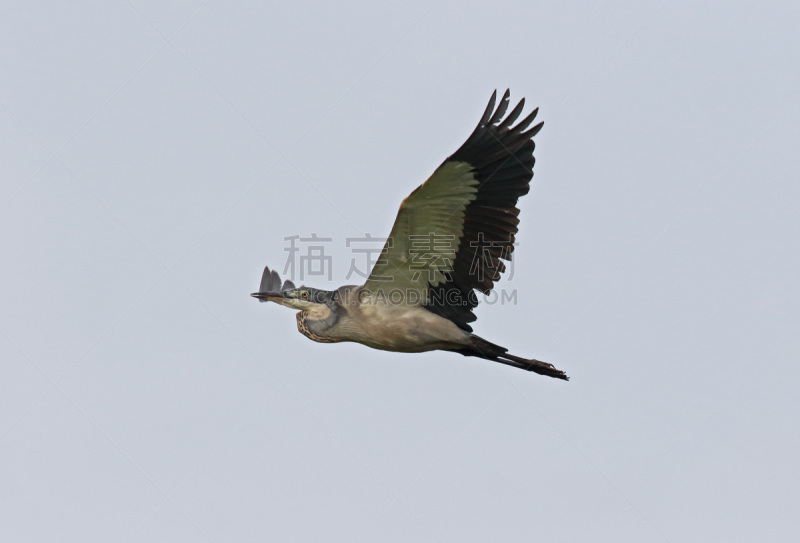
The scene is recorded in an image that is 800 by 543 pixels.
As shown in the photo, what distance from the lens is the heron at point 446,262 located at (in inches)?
504

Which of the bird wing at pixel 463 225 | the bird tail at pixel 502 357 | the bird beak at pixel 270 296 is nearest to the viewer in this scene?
the bird wing at pixel 463 225

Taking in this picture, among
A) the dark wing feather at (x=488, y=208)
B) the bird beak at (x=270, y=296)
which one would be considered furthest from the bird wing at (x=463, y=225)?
the bird beak at (x=270, y=296)

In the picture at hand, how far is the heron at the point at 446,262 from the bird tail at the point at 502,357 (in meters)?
0.01

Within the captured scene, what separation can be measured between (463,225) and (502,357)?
5.62 ft

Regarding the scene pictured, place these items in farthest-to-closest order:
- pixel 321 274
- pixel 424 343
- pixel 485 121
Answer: pixel 321 274 → pixel 424 343 → pixel 485 121

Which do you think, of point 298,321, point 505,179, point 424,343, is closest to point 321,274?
point 298,321

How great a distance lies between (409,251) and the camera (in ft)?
43.4

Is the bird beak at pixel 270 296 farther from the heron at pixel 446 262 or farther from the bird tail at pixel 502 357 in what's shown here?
the bird tail at pixel 502 357

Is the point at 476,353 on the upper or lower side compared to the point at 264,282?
lower

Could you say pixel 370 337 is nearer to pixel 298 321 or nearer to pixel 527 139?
pixel 298 321

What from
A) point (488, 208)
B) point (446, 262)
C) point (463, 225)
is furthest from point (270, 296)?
point (488, 208)

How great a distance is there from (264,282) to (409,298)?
119 inches

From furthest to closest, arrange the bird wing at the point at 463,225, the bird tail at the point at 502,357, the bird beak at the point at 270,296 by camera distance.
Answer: the bird beak at the point at 270,296 → the bird tail at the point at 502,357 → the bird wing at the point at 463,225

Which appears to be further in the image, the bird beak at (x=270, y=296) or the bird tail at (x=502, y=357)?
the bird beak at (x=270, y=296)
